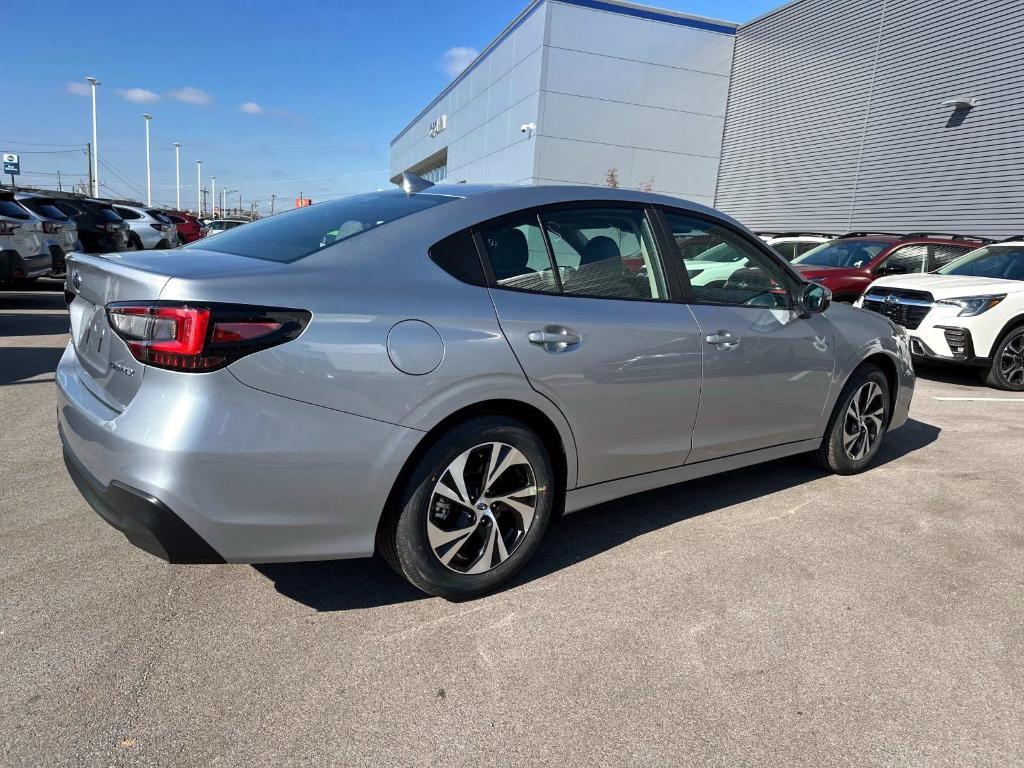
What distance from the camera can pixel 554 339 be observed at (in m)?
2.82

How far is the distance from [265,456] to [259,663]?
0.73m

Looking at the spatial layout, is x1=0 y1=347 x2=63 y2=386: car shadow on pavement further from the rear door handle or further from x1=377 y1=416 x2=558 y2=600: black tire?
the rear door handle

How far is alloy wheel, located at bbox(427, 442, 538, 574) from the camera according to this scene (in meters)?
2.65

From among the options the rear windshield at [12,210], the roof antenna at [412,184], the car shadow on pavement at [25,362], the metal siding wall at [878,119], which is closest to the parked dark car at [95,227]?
the rear windshield at [12,210]

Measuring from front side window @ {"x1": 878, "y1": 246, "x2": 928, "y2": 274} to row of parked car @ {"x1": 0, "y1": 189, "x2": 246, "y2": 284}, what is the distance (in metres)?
9.07

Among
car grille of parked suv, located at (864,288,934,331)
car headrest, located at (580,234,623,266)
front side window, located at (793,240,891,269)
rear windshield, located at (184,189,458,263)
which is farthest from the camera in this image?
front side window, located at (793,240,891,269)

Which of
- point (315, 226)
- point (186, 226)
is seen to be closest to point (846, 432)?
point (315, 226)

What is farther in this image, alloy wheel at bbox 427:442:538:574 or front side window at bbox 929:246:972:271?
front side window at bbox 929:246:972:271

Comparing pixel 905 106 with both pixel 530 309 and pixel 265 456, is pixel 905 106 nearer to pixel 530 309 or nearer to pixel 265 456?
pixel 530 309

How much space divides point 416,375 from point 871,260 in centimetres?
978

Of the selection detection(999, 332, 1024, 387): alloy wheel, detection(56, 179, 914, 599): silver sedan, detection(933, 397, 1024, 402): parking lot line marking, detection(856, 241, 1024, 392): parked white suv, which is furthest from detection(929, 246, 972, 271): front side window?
detection(56, 179, 914, 599): silver sedan

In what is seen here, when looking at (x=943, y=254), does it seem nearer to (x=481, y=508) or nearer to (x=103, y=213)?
(x=481, y=508)

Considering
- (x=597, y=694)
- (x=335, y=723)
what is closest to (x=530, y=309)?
(x=597, y=694)

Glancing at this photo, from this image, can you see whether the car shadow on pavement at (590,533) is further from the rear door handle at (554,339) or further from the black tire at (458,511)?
the rear door handle at (554,339)
